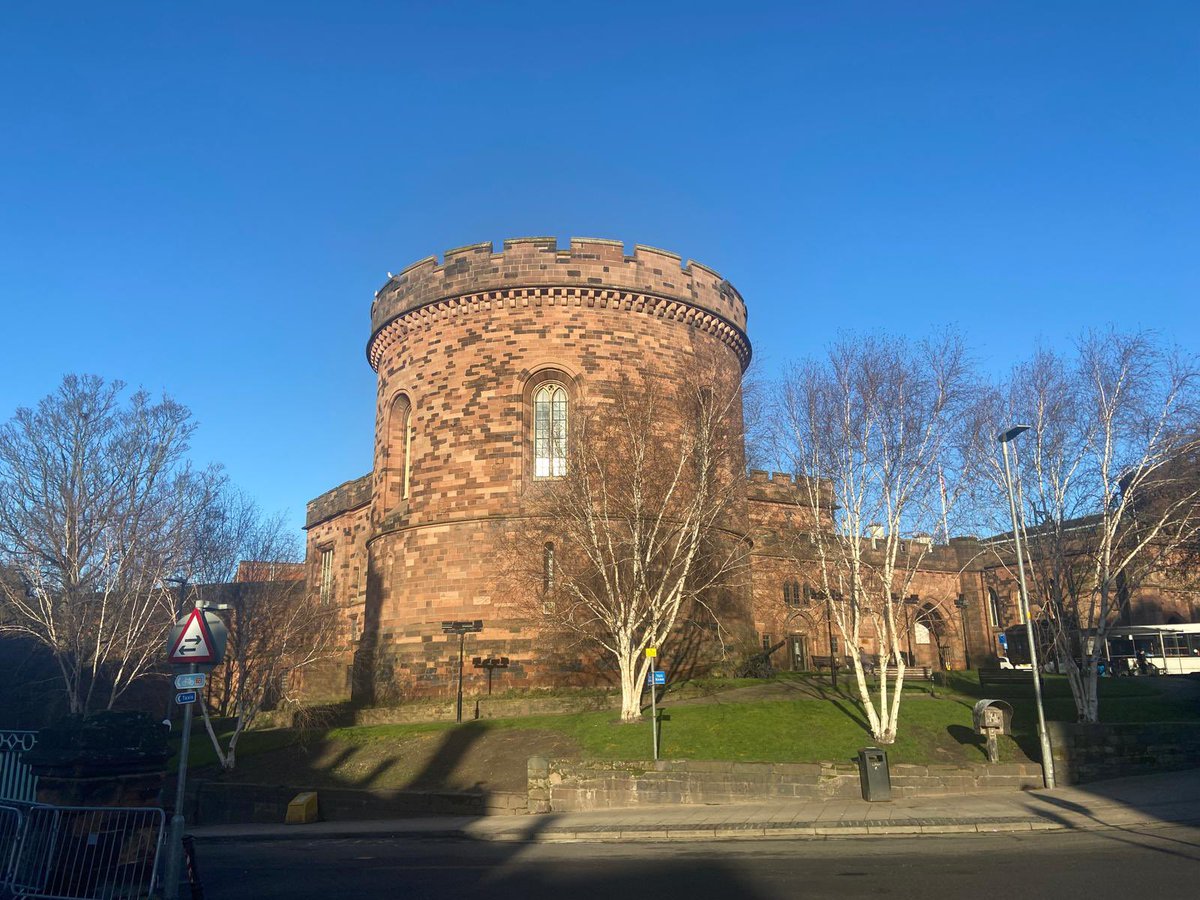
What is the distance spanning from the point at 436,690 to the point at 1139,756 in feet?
55.1

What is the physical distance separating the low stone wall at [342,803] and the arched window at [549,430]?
1006 centimetres

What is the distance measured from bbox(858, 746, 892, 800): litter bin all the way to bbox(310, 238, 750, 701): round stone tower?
9.87 metres

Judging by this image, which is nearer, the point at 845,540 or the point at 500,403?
the point at 845,540

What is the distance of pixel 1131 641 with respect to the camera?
36.1m

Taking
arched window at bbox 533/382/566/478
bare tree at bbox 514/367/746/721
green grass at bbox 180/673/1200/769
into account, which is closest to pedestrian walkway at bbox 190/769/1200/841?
green grass at bbox 180/673/1200/769

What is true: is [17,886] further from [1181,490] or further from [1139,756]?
[1181,490]

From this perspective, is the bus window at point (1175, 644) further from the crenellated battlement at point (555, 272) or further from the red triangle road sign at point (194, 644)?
the red triangle road sign at point (194, 644)

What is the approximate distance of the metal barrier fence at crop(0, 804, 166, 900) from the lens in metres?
7.02

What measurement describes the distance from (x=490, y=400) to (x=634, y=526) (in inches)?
279

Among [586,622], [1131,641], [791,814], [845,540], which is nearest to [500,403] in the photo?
[586,622]

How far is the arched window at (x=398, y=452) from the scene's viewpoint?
27.5 meters

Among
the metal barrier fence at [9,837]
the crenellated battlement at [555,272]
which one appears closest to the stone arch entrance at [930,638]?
the crenellated battlement at [555,272]

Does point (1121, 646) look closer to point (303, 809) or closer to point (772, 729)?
point (772, 729)

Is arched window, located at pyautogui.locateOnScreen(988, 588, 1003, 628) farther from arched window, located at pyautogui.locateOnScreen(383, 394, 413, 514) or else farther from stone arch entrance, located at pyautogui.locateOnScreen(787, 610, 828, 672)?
arched window, located at pyautogui.locateOnScreen(383, 394, 413, 514)
